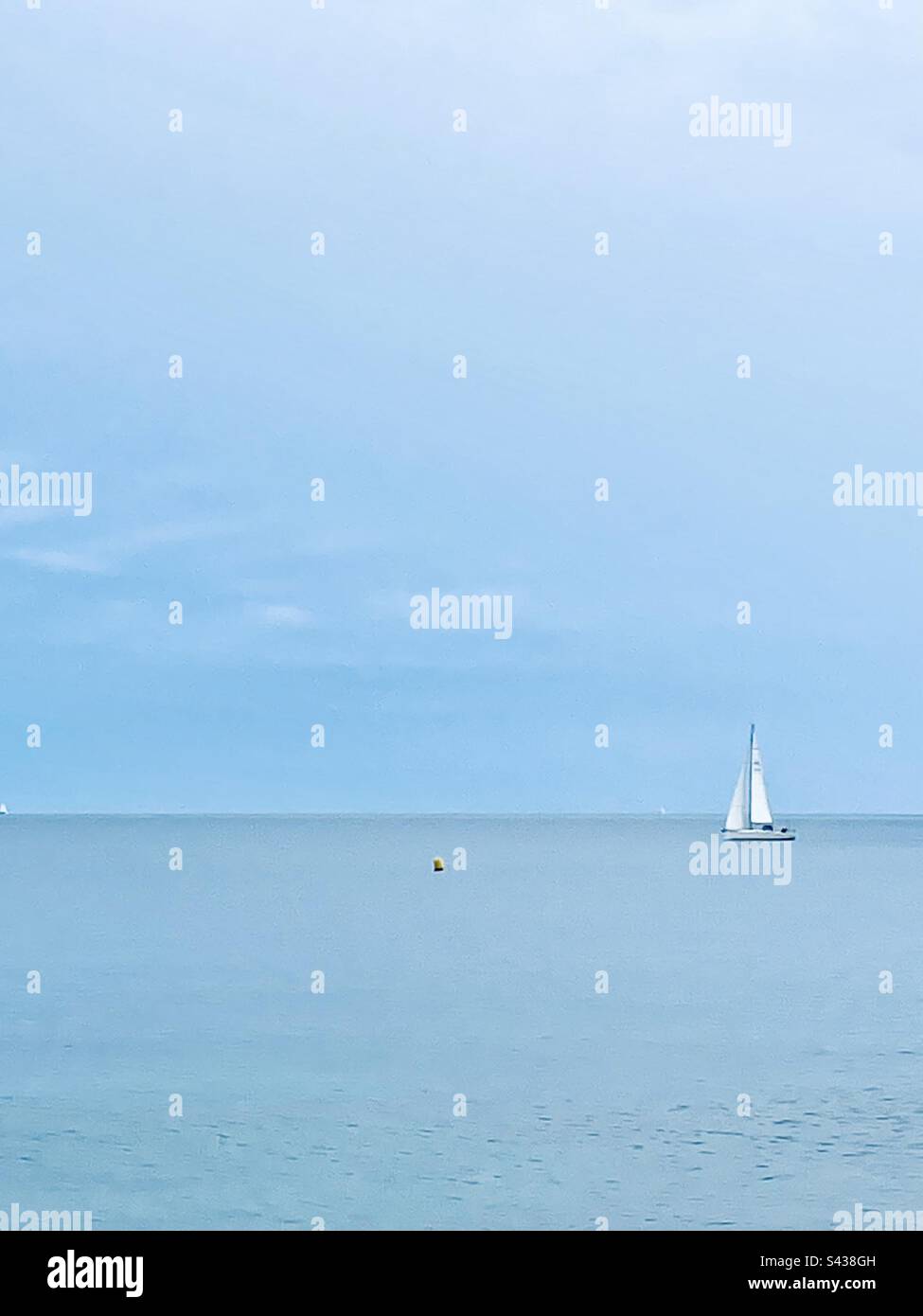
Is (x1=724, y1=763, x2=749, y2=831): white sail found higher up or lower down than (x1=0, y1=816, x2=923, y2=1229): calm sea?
higher up

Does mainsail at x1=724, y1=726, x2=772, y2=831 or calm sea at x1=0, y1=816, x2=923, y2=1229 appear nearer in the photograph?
calm sea at x1=0, y1=816, x2=923, y2=1229

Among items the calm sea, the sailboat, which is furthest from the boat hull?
the calm sea

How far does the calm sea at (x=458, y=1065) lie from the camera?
74.6 ft

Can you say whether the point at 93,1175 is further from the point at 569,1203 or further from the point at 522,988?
the point at 522,988

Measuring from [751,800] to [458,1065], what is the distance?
67.9 metres

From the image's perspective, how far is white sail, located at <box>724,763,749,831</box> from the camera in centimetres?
10094

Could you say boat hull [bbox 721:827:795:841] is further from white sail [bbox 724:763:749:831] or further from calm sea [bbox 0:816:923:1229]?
calm sea [bbox 0:816:923:1229]

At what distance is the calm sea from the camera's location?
2275 centimetres

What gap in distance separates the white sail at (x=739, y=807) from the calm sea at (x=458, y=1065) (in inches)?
817

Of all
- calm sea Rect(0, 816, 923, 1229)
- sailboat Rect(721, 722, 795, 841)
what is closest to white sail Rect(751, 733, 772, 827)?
sailboat Rect(721, 722, 795, 841)

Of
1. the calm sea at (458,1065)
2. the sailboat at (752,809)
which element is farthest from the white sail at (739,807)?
the calm sea at (458,1065)

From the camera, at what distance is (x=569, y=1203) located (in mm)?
21766

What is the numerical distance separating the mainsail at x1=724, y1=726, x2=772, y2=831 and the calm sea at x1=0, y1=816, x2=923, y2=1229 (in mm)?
17953
